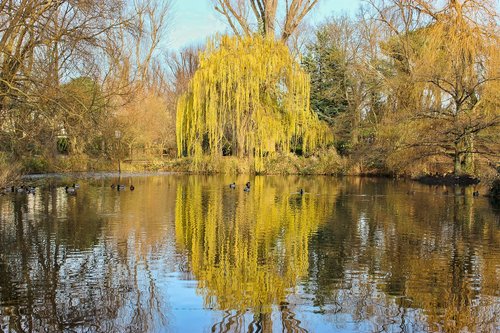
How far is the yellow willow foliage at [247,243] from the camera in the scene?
21.6 ft

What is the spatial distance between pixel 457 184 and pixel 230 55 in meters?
12.2

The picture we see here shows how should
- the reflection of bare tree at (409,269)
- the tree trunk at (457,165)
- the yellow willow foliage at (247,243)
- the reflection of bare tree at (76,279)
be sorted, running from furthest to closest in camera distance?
the tree trunk at (457,165) < the yellow willow foliage at (247,243) < the reflection of bare tree at (409,269) < the reflection of bare tree at (76,279)

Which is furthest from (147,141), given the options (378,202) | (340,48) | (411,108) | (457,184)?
(378,202)

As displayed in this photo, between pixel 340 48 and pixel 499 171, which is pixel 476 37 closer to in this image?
pixel 499 171

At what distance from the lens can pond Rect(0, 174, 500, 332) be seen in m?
5.61

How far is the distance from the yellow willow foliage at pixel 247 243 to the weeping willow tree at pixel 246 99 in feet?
33.2

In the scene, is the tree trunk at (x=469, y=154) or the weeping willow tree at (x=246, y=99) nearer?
the tree trunk at (x=469, y=154)

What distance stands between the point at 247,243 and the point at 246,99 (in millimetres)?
18257

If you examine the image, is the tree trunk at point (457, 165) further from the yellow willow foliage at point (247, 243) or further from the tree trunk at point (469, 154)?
the yellow willow foliage at point (247, 243)

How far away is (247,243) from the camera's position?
9.55 meters

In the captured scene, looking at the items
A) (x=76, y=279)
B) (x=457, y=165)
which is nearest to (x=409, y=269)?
(x=76, y=279)

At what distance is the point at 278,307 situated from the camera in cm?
596

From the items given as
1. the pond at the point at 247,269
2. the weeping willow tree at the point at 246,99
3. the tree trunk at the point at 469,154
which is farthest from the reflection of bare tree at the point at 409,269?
the weeping willow tree at the point at 246,99

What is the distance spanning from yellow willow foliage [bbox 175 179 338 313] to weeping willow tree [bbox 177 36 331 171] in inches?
398
